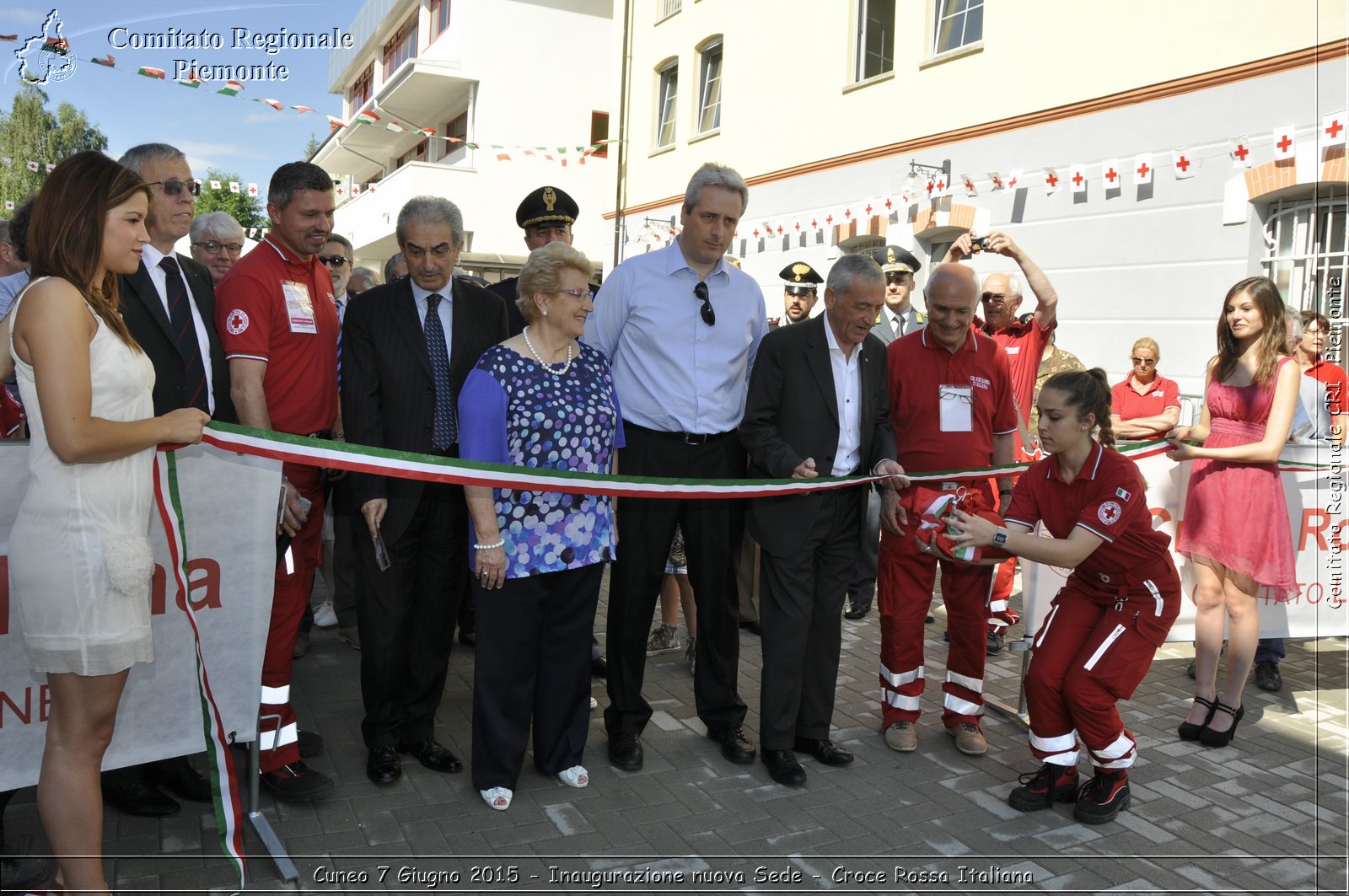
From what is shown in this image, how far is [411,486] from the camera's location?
12.7ft

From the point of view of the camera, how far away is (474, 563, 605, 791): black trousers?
3.76 metres

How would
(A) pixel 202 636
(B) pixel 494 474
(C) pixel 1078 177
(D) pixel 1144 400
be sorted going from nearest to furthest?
(A) pixel 202 636
(B) pixel 494 474
(D) pixel 1144 400
(C) pixel 1078 177

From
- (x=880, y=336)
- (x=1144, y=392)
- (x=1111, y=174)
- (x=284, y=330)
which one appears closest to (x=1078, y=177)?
(x=1111, y=174)

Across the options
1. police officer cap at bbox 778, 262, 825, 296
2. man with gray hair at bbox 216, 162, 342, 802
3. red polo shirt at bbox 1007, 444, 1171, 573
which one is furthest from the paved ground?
police officer cap at bbox 778, 262, 825, 296

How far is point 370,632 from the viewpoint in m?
3.94

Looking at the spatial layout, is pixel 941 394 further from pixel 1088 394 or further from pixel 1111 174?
pixel 1111 174

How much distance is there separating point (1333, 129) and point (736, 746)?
756 centimetres

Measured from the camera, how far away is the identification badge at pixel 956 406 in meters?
4.59

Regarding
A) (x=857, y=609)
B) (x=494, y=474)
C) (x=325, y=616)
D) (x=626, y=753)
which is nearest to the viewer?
(x=494, y=474)

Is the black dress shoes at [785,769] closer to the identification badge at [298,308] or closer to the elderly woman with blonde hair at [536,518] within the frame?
the elderly woman with blonde hair at [536,518]

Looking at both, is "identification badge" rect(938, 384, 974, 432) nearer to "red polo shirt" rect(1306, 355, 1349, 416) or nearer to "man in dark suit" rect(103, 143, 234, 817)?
"man in dark suit" rect(103, 143, 234, 817)

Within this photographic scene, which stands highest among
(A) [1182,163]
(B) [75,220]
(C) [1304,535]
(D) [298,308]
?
(A) [1182,163]

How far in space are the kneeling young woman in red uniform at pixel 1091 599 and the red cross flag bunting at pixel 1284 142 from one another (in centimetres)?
603

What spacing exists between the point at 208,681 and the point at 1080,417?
3327 mm
